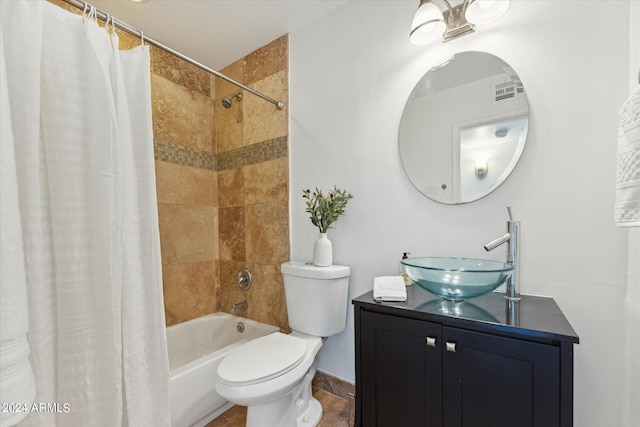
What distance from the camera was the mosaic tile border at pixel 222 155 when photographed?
199 cm

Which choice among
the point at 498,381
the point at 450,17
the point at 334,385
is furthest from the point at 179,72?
the point at 498,381

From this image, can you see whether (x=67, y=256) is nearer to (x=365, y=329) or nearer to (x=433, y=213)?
(x=365, y=329)

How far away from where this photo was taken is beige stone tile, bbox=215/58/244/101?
2.25 meters

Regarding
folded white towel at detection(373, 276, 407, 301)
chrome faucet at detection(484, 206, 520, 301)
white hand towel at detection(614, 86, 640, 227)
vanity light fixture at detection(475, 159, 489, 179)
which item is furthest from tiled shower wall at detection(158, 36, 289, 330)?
white hand towel at detection(614, 86, 640, 227)

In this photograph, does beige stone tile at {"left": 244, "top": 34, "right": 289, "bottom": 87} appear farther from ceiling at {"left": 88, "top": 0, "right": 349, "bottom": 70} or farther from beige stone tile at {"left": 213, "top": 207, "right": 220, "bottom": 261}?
beige stone tile at {"left": 213, "top": 207, "right": 220, "bottom": 261}

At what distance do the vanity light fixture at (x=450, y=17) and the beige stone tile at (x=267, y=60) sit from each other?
985 millimetres

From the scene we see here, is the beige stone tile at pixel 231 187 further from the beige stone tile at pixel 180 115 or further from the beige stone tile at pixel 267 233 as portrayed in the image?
the beige stone tile at pixel 180 115

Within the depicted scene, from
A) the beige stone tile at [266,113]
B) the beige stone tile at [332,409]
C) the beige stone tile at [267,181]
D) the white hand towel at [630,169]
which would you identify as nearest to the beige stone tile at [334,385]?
the beige stone tile at [332,409]

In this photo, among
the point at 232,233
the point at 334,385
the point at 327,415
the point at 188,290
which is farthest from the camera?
the point at 232,233

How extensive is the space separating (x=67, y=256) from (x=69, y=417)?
46 centimetres

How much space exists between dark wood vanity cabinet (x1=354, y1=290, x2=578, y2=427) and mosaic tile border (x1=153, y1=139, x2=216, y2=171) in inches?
69.2

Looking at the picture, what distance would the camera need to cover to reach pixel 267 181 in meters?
2.04

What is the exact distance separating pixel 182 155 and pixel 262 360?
5.40 feet

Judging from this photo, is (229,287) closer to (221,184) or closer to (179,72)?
(221,184)
